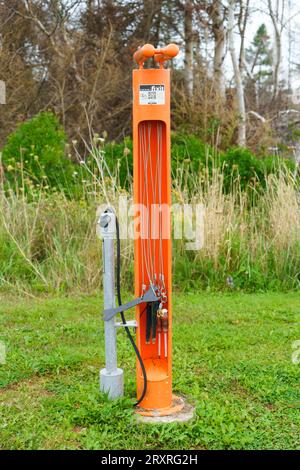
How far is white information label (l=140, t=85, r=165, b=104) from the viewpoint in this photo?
2.68 meters

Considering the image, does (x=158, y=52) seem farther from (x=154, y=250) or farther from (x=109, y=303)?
(x=109, y=303)

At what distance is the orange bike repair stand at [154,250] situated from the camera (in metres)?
2.81

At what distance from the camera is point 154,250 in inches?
114

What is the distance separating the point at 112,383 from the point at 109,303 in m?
0.41

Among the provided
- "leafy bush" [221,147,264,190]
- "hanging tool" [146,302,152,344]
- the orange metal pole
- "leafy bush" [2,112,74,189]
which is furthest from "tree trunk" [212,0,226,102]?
"hanging tool" [146,302,152,344]

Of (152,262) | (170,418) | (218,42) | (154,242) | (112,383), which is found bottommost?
(170,418)

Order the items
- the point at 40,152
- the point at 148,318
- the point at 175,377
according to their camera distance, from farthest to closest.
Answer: the point at 40,152 → the point at 175,377 → the point at 148,318

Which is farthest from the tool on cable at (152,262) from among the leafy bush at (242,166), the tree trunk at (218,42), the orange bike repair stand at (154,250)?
the tree trunk at (218,42)

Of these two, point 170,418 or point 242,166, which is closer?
point 170,418

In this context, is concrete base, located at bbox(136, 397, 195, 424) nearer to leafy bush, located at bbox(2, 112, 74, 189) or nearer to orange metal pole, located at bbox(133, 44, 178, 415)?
orange metal pole, located at bbox(133, 44, 178, 415)

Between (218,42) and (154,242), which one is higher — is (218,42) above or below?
above

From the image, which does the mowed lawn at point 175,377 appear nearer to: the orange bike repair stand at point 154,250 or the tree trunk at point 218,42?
the orange bike repair stand at point 154,250

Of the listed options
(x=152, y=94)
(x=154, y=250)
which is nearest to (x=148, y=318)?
(x=154, y=250)

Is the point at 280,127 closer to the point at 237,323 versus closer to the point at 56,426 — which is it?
the point at 237,323
